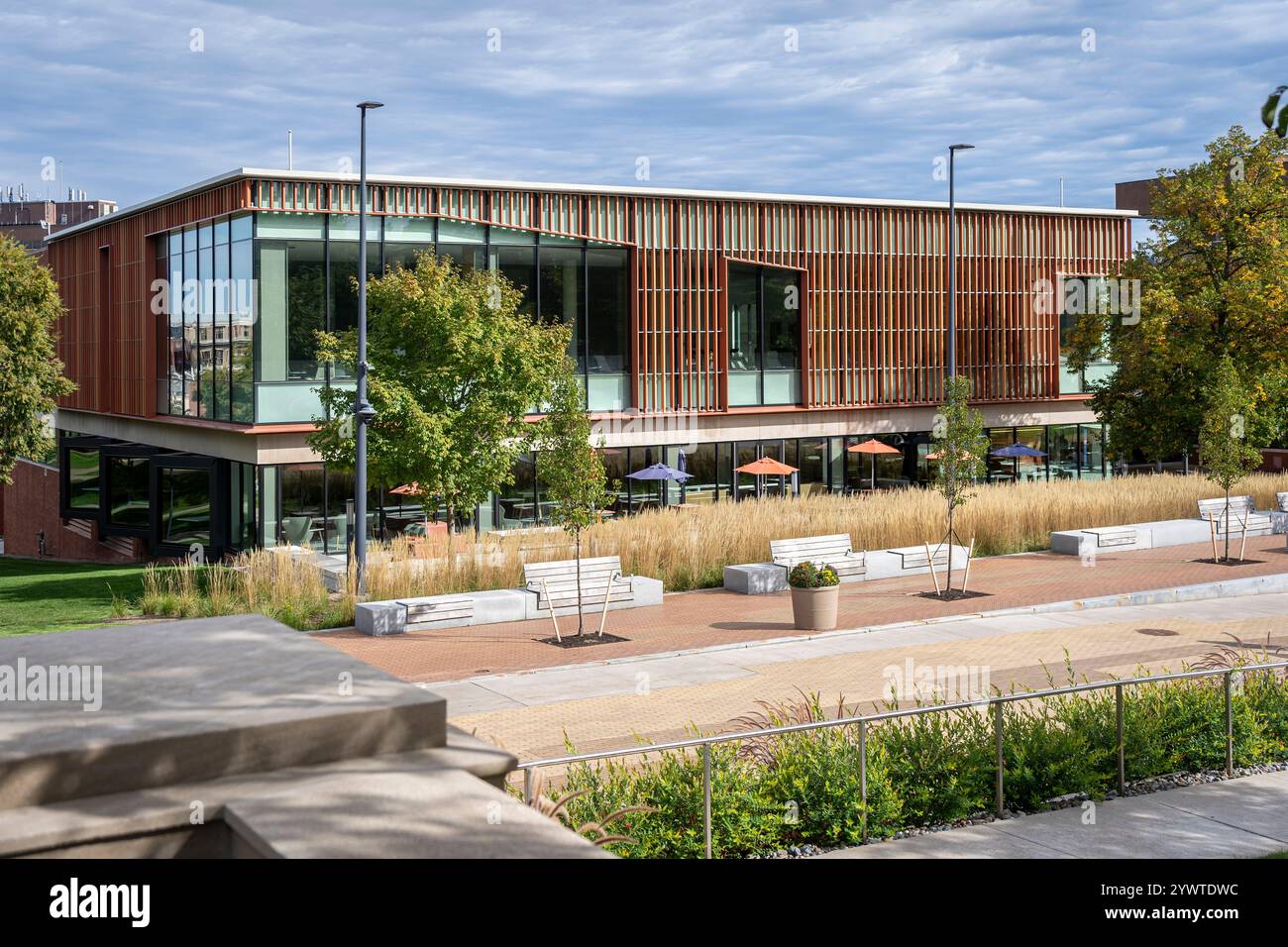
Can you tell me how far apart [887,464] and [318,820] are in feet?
131

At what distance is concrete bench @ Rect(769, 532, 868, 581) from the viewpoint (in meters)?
23.4

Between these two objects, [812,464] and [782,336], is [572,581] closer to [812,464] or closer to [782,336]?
[782,336]

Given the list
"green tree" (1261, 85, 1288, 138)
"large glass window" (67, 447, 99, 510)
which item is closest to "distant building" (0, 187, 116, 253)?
"large glass window" (67, 447, 99, 510)

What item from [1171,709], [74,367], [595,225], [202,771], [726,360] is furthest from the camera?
[74,367]

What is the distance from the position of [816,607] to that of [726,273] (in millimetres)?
21249

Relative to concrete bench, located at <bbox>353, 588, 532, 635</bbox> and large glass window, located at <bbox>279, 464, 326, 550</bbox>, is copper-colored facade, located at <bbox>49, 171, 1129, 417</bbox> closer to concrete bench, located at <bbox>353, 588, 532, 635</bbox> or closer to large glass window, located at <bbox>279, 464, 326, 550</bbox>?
large glass window, located at <bbox>279, 464, 326, 550</bbox>

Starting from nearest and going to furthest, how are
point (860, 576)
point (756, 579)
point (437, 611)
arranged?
point (437, 611), point (756, 579), point (860, 576)

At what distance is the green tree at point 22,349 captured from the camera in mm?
35750

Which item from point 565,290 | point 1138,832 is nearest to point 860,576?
point 1138,832

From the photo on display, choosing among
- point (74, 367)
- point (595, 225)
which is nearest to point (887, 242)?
point (595, 225)

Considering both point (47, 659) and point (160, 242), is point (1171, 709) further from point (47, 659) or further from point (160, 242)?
point (160, 242)

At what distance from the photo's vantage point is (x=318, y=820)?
4.13 metres

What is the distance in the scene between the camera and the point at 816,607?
19141 millimetres
